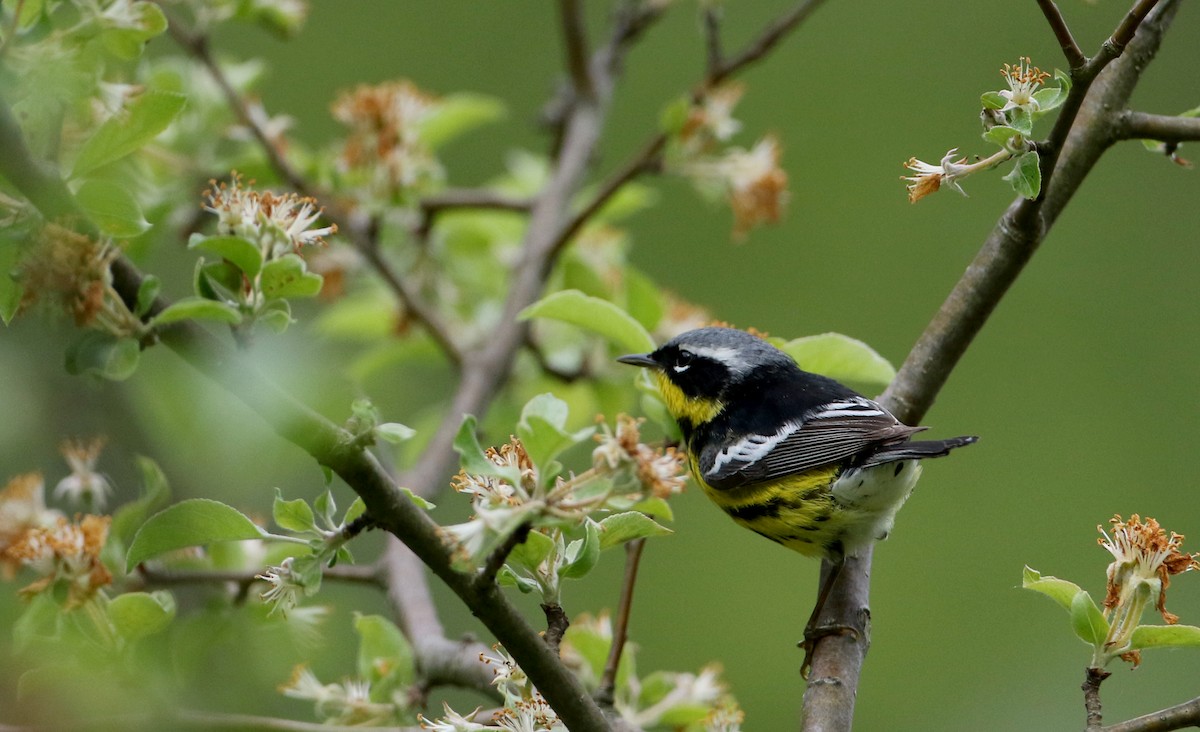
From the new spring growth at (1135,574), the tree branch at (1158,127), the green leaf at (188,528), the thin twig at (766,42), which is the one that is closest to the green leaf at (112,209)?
the green leaf at (188,528)

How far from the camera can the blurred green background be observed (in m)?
5.36

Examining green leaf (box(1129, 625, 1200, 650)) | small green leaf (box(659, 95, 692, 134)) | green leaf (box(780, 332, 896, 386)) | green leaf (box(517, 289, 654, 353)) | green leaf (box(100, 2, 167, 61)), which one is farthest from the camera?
small green leaf (box(659, 95, 692, 134))

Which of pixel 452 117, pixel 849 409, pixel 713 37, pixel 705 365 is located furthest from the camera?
pixel 452 117

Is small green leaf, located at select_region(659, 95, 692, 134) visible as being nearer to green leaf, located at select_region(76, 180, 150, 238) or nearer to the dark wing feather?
the dark wing feather

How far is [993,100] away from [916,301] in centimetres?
570

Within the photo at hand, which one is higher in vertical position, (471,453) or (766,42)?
(766,42)

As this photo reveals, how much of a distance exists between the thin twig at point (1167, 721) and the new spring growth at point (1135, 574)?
0.13 meters

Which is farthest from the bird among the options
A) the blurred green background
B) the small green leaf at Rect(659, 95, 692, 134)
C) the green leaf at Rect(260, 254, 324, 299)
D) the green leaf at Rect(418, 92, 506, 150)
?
the blurred green background

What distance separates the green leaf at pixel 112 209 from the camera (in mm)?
1319

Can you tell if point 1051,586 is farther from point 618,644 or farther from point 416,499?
point 416,499

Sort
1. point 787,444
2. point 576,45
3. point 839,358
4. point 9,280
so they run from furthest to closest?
point 576,45
point 787,444
point 839,358
point 9,280

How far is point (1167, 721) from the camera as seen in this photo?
1.34 meters

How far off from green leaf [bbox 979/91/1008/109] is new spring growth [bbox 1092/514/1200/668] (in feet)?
1.78

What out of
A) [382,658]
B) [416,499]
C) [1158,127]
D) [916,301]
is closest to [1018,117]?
[1158,127]
